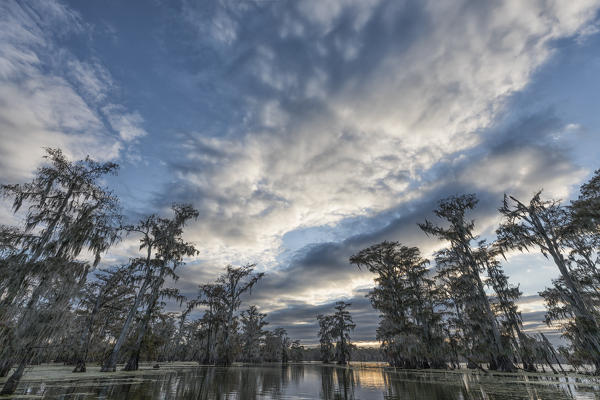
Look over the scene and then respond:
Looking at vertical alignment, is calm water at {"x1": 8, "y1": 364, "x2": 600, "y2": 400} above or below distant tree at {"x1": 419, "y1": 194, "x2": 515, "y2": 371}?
below

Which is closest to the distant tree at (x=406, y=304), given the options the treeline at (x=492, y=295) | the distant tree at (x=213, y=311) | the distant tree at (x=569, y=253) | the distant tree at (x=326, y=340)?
the treeline at (x=492, y=295)

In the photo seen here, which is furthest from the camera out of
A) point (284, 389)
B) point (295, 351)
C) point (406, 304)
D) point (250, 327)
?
point (295, 351)

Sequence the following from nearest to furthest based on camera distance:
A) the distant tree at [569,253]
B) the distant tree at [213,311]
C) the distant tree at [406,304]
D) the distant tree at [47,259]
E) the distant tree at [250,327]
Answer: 1. the distant tree at [47,259]
2. the distant tree at [569,253]
3. the distant tree at [406,304]
4. the distant tree at [213,311]
5. the distant tree at [250,327]

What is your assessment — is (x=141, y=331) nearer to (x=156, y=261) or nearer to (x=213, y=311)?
(x=156, y=261)

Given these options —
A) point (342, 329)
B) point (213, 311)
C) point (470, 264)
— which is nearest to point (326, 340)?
point (342, 329)

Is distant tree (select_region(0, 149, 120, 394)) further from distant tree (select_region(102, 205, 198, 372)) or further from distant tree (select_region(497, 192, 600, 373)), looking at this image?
distant tree (select_region(497, 192, 600, 373))

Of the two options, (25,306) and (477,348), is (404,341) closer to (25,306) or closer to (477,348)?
(477,348)

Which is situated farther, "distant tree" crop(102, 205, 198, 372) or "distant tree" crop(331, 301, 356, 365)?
"distant tree" crop(331, 301, 356, 365)

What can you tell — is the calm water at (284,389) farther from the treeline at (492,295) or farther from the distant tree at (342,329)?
the distant tree at (342,329)

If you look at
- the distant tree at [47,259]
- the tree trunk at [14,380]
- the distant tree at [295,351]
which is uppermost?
the distant tree at [47,259]

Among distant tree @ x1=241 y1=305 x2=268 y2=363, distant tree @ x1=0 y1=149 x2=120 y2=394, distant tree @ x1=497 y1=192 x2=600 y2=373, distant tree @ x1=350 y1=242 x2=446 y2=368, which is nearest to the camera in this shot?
distant tree @ x1=0 y1=149 x2=120 y2=394

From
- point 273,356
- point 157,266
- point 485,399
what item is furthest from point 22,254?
point 273,356

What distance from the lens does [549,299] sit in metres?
27.0

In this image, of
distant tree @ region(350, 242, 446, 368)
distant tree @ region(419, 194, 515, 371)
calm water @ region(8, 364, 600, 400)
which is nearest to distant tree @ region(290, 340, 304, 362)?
distant tree @ region(350, 242, 446, 368)
